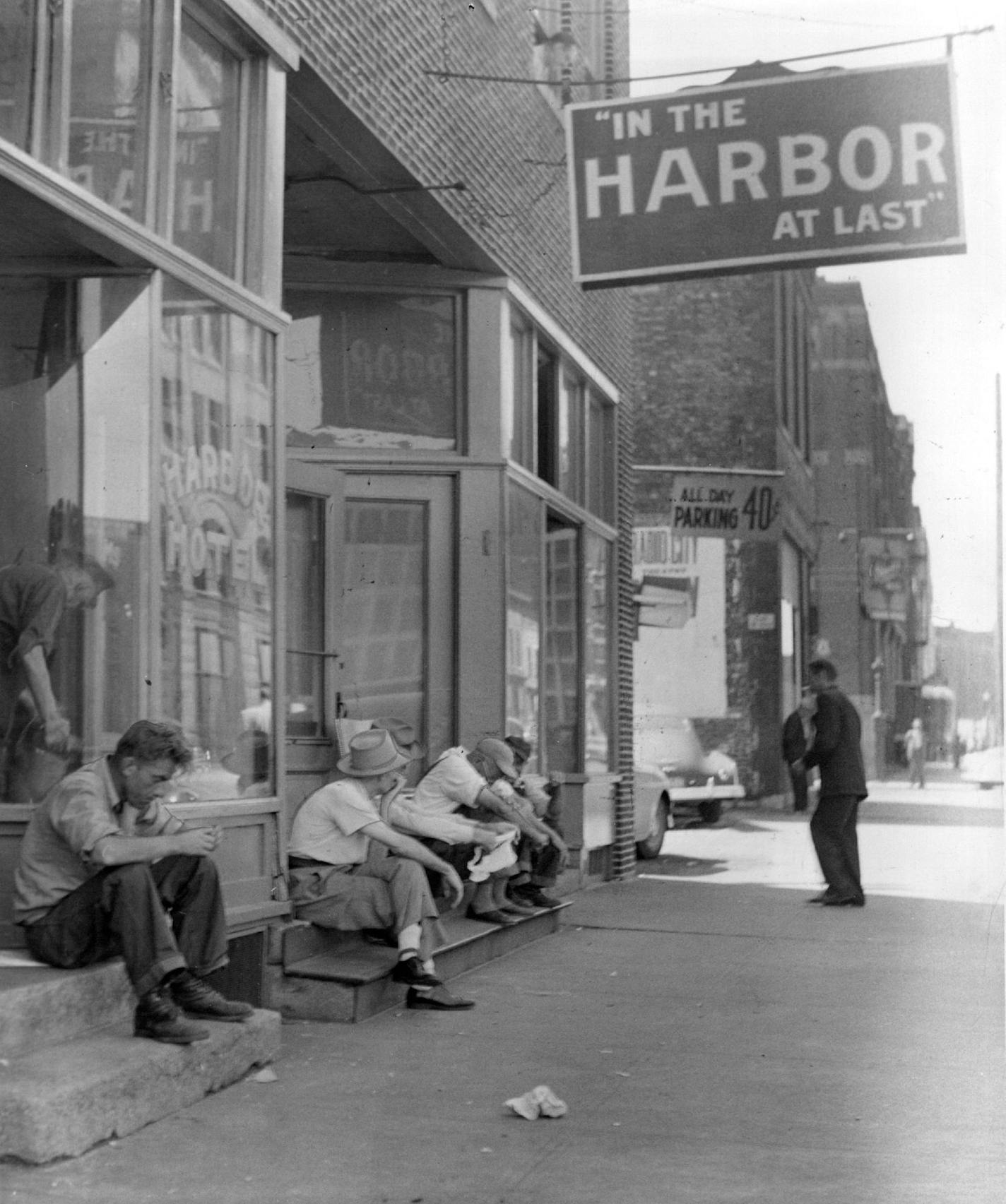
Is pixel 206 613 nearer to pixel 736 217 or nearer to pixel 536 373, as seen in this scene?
pixel 736 217

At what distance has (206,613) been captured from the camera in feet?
23.7

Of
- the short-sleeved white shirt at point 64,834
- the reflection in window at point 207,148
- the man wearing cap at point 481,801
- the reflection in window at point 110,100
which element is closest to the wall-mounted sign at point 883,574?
the man wearing cap at point 481,801

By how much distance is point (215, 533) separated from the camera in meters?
7.30

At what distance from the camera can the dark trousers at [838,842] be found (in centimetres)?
1232

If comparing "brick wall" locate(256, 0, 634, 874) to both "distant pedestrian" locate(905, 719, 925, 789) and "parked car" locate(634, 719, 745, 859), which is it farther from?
"distant pedestrian" locate(905, 719, 925, 789)

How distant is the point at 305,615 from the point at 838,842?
4.61 metres

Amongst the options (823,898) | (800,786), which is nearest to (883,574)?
(800,786)

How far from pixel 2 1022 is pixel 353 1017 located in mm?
2221

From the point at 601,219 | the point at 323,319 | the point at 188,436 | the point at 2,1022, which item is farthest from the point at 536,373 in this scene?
the point at 2,1022

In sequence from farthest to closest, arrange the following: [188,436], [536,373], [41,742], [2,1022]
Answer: [536,373] → [188,436] → [41,742] → [2,1022]

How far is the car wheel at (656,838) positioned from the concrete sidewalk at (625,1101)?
7.44 meters

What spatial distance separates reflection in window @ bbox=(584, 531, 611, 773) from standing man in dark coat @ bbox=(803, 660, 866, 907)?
2.00 meters

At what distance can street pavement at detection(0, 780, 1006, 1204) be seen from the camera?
4758 mm

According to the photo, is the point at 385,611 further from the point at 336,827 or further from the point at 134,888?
the point at 134,888
